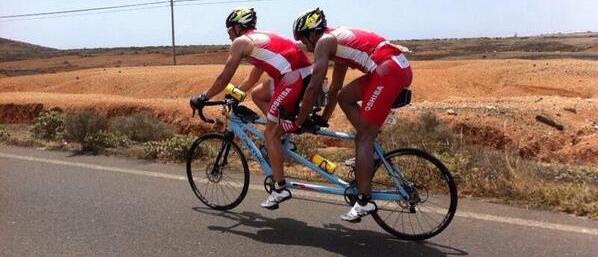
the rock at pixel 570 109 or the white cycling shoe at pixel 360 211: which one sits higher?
A: the rock at pixel 570 109

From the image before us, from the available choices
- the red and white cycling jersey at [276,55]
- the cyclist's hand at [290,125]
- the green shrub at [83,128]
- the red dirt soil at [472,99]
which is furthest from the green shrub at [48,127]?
the cyclist's hand at [290,125]

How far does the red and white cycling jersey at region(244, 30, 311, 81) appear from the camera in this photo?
5215 mm

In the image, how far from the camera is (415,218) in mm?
5078

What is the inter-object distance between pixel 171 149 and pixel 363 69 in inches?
167

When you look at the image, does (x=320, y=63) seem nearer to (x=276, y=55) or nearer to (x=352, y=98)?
(x=352, y=98)

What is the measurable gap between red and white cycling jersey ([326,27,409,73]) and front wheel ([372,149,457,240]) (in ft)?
2.58

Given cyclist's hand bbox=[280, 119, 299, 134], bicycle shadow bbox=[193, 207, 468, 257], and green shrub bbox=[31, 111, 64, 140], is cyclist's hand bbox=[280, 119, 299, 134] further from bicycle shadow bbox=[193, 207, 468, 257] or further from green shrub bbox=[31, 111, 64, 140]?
green shrub bbox=[31, 111, 64, 140]

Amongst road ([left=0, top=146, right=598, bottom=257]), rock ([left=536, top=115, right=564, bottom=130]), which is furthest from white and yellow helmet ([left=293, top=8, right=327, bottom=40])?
rock ([left=536, top=115, right=564, bottom=130])

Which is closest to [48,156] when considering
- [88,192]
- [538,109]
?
[88,192]

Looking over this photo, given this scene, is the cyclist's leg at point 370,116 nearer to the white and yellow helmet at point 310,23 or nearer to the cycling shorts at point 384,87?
the cycling shorts at point 384,87

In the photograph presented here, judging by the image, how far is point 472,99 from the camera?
20.1m

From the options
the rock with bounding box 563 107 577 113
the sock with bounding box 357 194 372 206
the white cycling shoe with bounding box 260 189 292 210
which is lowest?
the white cycling shoe with bounding box 260 189 292 210

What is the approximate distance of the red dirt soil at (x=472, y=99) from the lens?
13.5 meters

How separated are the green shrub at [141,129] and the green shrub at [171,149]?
196 cm
